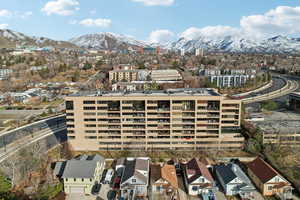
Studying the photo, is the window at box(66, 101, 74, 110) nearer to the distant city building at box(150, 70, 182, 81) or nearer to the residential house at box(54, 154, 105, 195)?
the residential house at box(54, 154, 105, 195)

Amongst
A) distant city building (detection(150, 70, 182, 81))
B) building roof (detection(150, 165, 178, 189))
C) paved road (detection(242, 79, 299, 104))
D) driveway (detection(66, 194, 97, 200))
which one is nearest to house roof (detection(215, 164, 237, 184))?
building roof (detection(150, 165, 178, 189))

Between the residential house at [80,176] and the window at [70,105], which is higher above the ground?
the window at [70,105]

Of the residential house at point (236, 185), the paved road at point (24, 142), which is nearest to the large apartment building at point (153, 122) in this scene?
the paved road at point (24, 142)

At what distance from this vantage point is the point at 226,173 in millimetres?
20672

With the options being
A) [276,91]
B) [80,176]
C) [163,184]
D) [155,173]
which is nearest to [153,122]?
[155,173]

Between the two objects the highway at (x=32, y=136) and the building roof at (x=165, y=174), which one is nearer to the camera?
the building roof at (x=165, y=174)

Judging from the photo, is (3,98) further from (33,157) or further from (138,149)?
(138,149)

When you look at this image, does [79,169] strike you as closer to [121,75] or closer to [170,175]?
[170,175]

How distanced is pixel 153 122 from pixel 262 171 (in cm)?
1214

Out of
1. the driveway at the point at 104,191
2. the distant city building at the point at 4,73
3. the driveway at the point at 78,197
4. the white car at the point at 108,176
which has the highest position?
the distant city building at the point at 4,73

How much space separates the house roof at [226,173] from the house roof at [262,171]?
245cm

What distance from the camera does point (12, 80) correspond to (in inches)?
2714

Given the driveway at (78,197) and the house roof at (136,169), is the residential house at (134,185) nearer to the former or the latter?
the house roof at (136,169)

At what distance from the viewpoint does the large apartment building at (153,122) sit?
86.1 feet
